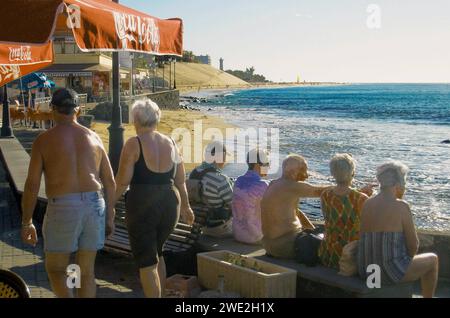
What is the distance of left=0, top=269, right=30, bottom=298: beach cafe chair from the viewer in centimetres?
376

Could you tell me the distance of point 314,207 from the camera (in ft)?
41.6

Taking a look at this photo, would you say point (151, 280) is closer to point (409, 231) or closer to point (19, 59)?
point (409, 231)

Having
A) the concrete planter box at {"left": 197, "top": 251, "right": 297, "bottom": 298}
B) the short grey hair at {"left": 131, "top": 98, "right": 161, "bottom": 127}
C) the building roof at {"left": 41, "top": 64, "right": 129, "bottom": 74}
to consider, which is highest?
the building roof at {"left": 41, "top": 64, "right": 129, "bottom": 74}

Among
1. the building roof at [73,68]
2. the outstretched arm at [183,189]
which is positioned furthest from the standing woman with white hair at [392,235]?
the building roof at [73,68]

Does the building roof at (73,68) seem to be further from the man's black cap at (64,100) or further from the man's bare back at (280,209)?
the man's black cap at (64,100)

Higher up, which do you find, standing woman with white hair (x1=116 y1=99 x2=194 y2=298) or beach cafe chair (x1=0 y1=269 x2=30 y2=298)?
standing woman with white hair (x1=116 y1=99 x2=194 y2=298)

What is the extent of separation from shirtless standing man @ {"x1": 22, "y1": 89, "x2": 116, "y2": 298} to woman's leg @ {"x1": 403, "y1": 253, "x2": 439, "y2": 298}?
6.91ft

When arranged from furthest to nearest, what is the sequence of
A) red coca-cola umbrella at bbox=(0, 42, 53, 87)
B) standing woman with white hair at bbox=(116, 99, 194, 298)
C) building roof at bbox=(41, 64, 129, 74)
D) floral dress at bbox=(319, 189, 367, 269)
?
building roof at bbox=(41, 64, 129, 74) < red coca-cola umbrella at bbox=(0, 42, 53, 87) < floral dress at bbox=(319, 189, 367, 269) < standing woman with white hair at bbox=(116, 99, 194, 298)

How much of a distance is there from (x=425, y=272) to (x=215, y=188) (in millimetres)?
2116

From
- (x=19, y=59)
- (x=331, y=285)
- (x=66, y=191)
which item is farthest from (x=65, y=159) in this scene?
(x=19, y=59)

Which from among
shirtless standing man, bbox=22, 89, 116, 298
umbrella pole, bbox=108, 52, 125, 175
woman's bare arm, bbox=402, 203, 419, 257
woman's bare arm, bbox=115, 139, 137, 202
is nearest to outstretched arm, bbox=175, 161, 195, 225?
woman's bare arm, bbox=115, 139, 137, 202

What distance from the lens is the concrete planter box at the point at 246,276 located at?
444 centimetres

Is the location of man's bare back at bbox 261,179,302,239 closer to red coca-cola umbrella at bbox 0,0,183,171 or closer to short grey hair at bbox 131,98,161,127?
short grey hair at bbox 131,98,161,127
